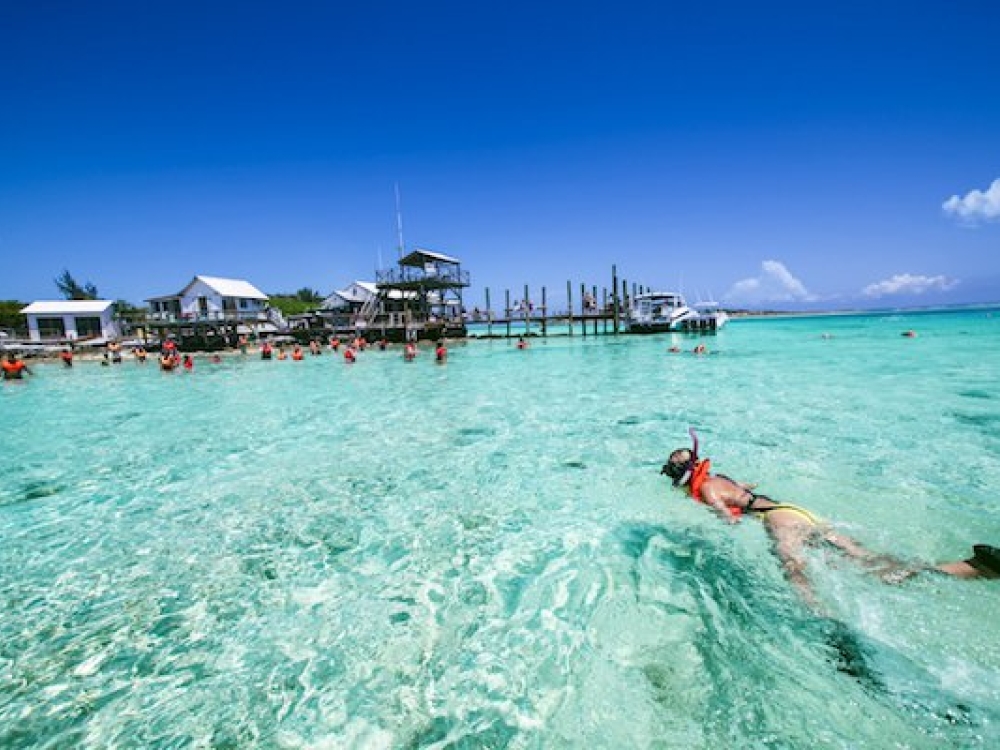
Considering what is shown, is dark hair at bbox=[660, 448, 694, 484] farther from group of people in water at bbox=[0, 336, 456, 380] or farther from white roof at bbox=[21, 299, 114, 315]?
white roof at bbox=[21, 299, 114, 315]

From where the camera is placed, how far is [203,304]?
152ft

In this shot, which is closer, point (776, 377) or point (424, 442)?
point (424, 442)

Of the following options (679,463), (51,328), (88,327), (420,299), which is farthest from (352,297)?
(679,463)

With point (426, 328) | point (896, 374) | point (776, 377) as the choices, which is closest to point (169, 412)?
point (776, 377)

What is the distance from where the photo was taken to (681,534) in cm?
543

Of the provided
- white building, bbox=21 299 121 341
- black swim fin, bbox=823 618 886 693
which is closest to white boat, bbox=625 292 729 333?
black swim fin, bbox=823 618 886 693

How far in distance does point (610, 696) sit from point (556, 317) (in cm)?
4839

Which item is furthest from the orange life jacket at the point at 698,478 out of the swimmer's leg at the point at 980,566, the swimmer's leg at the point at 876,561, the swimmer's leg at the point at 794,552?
the swimmer's leg at the point at 980,566

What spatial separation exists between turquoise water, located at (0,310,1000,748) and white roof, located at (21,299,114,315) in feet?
165

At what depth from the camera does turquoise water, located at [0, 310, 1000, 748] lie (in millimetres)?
3027

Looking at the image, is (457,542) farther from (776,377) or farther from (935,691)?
(776,377)

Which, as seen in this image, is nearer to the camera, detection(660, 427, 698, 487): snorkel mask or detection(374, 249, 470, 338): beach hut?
detection(660, 427, 698, 487): snorkel mask

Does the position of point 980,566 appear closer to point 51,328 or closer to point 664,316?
point 664,316

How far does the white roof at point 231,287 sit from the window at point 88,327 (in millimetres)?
11392
